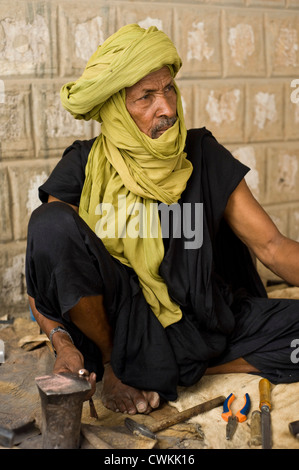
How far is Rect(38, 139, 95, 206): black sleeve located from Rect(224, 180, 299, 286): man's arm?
625mm

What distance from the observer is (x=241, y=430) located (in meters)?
2.05

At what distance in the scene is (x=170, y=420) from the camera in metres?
2.10

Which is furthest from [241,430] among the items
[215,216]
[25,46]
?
[25,46]

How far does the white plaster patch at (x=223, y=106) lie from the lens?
11.9ft

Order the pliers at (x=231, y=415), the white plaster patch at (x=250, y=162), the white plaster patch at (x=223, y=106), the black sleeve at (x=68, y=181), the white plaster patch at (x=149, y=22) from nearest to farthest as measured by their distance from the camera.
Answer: the pliers at (x=231, y=415), the black sleeve at (x=68, y=181), the white plaster patch at (x=149, y=22), the white plaster patch at (x=223, y=106), the white plaster patch at (x=250, y=162)

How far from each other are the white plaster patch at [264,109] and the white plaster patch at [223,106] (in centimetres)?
16

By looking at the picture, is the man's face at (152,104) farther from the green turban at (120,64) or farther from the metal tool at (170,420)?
the metal tool at (170,420)

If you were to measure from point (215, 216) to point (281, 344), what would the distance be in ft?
1.94

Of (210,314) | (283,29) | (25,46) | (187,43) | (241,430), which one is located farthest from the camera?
(283,29)

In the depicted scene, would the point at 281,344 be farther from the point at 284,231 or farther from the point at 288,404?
the point at 284,231

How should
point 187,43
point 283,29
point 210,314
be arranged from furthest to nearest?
point 283,29 < point 187,43 < point 210,314

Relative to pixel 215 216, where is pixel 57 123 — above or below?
above

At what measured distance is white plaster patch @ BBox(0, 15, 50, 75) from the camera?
3074 millimetres

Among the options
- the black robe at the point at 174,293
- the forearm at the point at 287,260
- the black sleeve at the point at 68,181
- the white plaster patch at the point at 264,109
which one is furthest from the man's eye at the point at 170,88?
the white plaster patch at the point at 264,109
